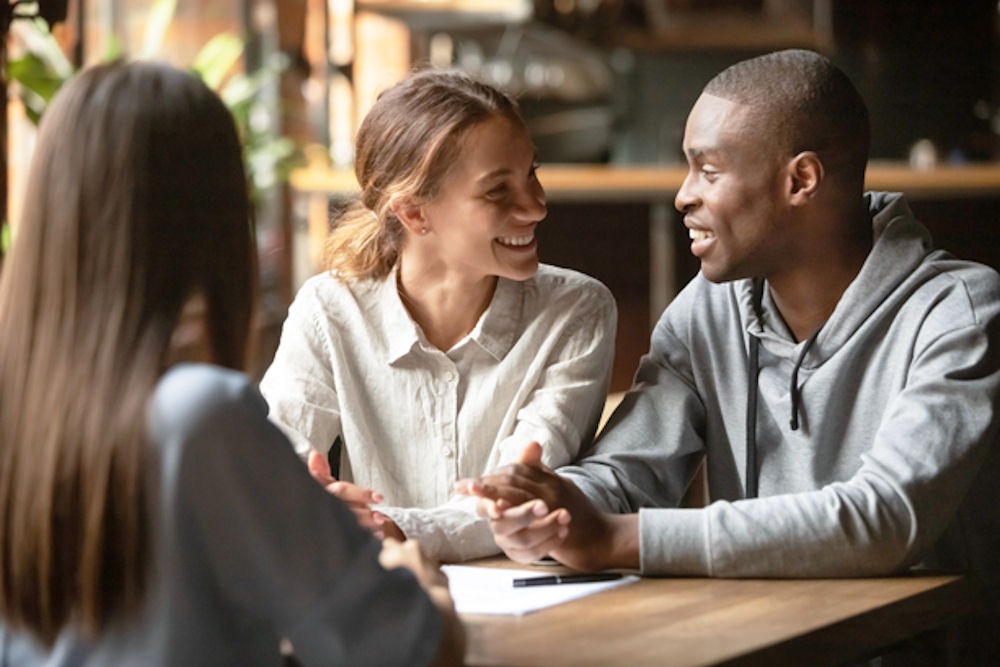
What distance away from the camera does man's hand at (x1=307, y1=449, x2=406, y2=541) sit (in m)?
1.70

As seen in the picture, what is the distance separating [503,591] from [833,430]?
530mm

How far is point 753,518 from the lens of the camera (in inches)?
62.5

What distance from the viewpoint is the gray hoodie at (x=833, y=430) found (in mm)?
1585

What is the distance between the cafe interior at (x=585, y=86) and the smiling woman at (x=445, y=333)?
1645 millimetres

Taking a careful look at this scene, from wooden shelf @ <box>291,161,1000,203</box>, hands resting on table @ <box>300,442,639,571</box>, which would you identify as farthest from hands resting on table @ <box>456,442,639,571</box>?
wooden shelf @ <box>291,161,1000,203</box>

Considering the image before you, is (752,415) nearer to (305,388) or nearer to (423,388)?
(423,388)

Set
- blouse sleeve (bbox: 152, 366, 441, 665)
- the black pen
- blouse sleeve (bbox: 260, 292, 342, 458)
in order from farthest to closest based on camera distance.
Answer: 1. blouse sleeve (bbox: 260, 292, 342, 458)
2. the black pen
3. blouse sleeve (bbox: 152, 366, 441, 665)

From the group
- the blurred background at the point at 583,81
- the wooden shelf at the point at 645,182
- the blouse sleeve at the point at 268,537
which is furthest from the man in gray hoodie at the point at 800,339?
the wooden shelf at the point at 645,182

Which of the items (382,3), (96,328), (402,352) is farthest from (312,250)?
(96,328)

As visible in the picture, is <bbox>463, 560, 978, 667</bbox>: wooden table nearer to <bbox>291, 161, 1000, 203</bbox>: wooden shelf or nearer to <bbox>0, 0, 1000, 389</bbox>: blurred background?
<bbox>0, 0, 1000, 389</bbox>: blurred background

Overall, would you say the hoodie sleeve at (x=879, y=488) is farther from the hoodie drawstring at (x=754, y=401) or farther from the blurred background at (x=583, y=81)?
the blurred background at (x=583, y=81)

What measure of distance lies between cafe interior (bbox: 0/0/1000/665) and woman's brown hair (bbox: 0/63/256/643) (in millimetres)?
2351

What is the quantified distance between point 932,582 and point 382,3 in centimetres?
545

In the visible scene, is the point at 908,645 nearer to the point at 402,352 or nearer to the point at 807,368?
the point at 807,368
